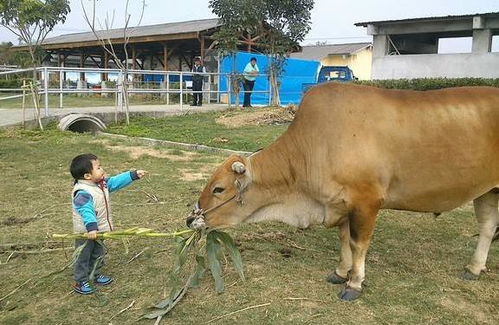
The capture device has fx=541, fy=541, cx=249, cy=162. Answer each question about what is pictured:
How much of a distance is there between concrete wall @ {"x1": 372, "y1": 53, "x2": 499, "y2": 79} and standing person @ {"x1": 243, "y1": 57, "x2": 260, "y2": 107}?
8403 mm

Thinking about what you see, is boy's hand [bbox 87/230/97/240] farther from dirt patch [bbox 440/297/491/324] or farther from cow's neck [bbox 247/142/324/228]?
dirt patch [bbox 440/297/491/324]

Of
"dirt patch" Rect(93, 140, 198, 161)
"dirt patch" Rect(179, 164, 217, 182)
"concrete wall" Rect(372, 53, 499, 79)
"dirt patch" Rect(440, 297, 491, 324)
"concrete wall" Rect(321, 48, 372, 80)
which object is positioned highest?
"concrete wall" Rect(321, 48, 372, 80)

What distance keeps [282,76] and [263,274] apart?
15995mm

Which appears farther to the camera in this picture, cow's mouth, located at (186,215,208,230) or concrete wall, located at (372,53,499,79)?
concrete wall, located at (372,53,499,79)

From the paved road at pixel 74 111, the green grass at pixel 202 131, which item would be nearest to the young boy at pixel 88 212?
the green grass at pixel 202 131

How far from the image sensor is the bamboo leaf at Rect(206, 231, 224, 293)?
401cm

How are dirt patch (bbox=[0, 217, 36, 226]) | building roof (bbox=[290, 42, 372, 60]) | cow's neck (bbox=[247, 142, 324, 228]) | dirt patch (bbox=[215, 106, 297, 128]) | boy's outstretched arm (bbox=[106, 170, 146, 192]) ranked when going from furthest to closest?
1. building roof (bbox=[290, 42, 372, 60])
2. dirt patch (bbox=[215, 106, 297, 128])
3. dirt patch (bbox=[0, 217, 36, 226])
4. boy's outstretched arm (bbox=[106, 170, 146, 192])
5. cow's neck (bbox=[247, 142, 324, 228])

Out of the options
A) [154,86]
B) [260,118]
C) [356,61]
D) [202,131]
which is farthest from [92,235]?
[356,61]

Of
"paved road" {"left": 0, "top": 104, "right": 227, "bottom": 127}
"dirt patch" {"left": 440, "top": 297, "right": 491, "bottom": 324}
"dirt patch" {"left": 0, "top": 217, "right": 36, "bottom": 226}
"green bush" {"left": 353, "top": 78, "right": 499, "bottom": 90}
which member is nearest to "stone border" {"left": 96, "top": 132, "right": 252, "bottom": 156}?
"paved road" {"left": 0, "top": 104, "right": 227, "bottom": 127}

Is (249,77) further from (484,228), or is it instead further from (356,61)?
(356,61)

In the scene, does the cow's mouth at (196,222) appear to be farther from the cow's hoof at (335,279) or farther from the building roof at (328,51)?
the building roof at (328,51)

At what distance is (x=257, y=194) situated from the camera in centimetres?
427

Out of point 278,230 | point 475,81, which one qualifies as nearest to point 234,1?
point 475,81

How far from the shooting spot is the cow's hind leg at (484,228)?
4457 mm
